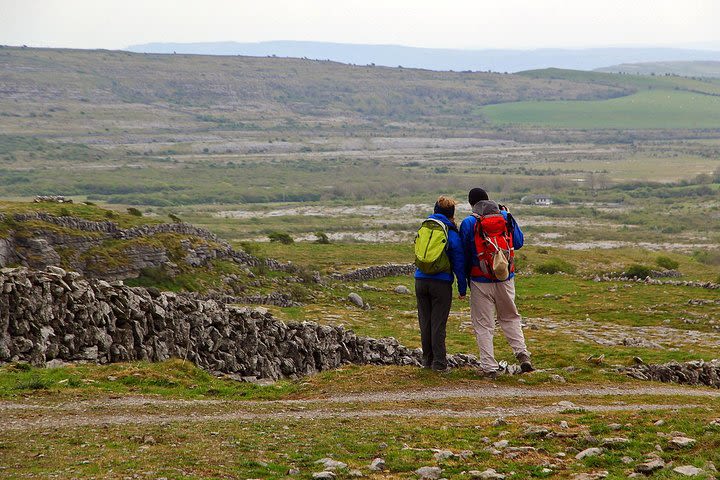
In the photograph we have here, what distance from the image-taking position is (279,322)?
2506 centimetres

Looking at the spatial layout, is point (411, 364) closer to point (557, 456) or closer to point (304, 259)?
point (557, 456)

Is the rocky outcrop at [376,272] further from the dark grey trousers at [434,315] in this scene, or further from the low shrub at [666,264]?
the dark grey trousers at [434,315]

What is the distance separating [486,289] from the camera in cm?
2108

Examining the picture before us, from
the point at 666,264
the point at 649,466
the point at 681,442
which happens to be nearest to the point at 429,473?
the point at 649,466

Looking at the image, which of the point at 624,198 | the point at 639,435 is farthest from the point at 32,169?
the point at 639,435

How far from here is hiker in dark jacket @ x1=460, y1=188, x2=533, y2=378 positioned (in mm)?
20859

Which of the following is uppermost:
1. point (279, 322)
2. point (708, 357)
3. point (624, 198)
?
point (279, 322)

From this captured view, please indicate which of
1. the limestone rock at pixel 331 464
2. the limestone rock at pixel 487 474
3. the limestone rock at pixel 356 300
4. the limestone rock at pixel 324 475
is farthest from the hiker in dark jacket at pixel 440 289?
the limestone rock at pixel 356 300

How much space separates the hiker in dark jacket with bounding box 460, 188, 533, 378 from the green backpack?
416 mm

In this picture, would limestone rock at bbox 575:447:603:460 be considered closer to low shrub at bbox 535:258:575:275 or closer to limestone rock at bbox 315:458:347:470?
limestone rock at bbox 315:458:347:470

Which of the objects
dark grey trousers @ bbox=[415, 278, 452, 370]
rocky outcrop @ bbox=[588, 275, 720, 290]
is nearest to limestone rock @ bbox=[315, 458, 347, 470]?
dark grey trousers @ bbox=[415, 278, 452, 370]

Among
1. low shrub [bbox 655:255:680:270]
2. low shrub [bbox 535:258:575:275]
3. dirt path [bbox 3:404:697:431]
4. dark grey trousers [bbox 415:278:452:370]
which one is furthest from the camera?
low shrub [bbox 655:255:680:270]

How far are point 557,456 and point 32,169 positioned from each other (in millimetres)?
177820

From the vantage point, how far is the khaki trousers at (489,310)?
69.3 feet
